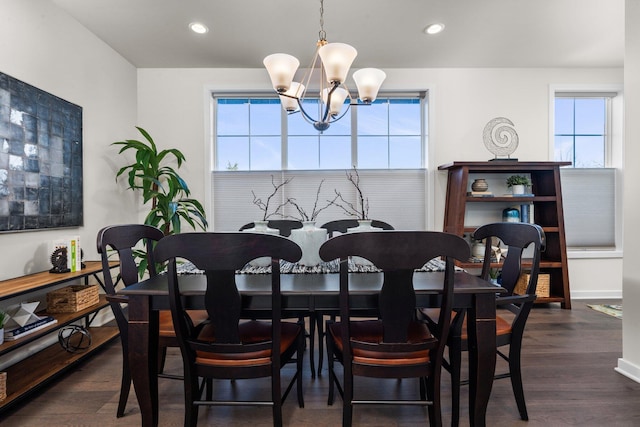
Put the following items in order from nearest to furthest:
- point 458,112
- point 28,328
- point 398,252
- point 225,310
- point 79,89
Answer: point 398,252, point 225,310, point 28,328, point 79,89, point 458,112

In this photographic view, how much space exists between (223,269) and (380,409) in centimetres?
118

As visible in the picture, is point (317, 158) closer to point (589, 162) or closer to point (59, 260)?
point (59, 260)

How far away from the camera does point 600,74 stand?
144 inches

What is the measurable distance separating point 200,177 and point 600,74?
4.72 meters

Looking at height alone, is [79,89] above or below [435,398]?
above

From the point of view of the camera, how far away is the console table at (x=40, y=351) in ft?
5.51

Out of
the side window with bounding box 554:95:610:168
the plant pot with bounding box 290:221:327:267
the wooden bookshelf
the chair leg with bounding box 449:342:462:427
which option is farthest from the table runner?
the side window with bounding box 554:95:610:168

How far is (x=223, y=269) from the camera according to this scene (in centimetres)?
120

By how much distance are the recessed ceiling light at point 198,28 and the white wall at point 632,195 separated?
10.0 feet

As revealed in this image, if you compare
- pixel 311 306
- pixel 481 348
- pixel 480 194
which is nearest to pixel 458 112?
pixel 480 194

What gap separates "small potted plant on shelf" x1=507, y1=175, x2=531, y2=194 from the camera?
3.35 meters

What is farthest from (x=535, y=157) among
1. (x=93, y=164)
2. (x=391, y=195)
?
(x=93, y=164)

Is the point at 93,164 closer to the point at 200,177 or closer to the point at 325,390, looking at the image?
the point at 200,177

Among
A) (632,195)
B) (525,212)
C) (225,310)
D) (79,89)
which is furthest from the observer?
(525,212)
